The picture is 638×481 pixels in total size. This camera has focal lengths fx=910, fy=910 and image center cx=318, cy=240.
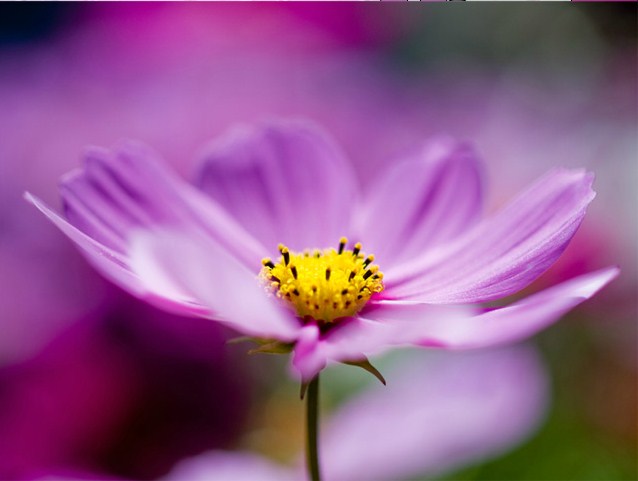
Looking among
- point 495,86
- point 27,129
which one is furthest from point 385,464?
point 495,86

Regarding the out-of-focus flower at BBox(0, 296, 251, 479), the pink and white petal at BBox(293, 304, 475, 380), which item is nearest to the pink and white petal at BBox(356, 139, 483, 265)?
the pink and white petal at BBox(293, 304, 475, 380)

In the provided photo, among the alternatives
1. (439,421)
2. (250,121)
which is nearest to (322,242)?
(439,421)

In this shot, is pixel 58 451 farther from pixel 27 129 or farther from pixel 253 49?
pixel 253 49

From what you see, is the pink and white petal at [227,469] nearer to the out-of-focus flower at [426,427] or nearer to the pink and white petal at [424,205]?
the out-of-focus flower at [426,427]

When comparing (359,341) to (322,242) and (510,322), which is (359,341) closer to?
(510,322)

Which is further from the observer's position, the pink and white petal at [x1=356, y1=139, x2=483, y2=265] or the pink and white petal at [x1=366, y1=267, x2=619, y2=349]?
the pink and white petal at [x1=356, y1=139, x2=483, y2=265]

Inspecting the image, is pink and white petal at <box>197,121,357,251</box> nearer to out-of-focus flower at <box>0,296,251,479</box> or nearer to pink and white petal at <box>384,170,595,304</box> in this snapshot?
pink and white petal at <box>384,170,595,304</box>

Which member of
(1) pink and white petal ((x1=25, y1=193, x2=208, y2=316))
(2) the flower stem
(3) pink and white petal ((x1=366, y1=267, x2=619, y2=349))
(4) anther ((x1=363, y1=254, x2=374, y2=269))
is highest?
(4) anther ((x1=363, y1=254, x2=374, y2=269))
